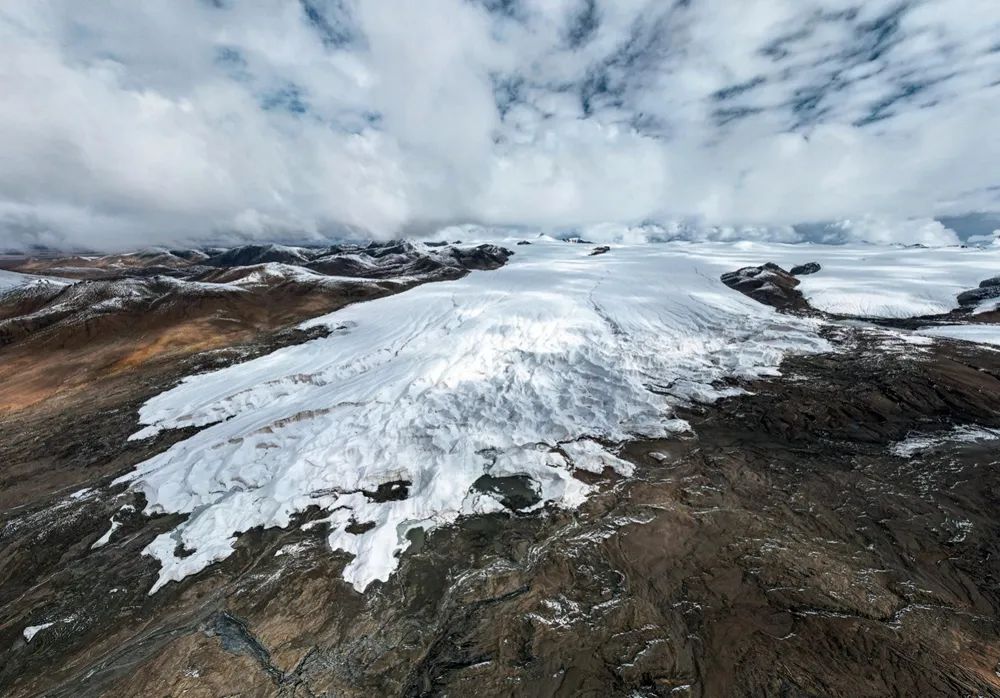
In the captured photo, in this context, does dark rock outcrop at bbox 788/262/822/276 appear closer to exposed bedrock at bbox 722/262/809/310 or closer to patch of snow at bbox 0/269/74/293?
exposed bedrock at bbox 722/262/809/310

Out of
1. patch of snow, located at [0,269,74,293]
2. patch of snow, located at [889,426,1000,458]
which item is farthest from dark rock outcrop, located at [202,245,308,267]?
patch of snow, located at [889,426,1000,458]

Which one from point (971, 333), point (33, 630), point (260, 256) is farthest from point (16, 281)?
point (971, 333)

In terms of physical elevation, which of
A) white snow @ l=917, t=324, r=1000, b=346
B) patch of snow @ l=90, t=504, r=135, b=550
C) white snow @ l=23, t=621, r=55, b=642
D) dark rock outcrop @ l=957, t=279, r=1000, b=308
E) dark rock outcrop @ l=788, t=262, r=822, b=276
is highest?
dark rock outcrop @ l=788, t=262, r=822, b=276

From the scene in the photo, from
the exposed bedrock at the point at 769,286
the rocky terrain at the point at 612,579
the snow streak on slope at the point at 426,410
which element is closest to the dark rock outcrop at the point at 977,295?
the exposed bedrock at the point at 769,286

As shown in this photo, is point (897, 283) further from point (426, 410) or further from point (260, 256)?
point (260, 256)

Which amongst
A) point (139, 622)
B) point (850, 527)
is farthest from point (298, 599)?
point (850, 527)

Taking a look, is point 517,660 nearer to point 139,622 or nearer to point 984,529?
point 139,622
